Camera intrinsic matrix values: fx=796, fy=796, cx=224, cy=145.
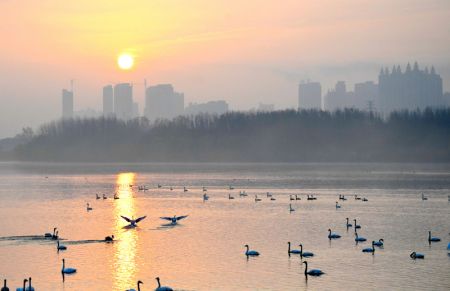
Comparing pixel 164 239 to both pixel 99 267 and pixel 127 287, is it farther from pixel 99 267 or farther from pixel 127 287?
pixel 127 287

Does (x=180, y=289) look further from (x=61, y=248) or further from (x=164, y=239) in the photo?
(x=164, y=239)

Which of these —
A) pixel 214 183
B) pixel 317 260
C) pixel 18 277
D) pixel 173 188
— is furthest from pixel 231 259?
pixel 214 183

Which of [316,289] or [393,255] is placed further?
[393,255]

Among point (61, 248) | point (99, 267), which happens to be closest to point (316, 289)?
point (99, 267)

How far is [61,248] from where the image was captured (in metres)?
42.6

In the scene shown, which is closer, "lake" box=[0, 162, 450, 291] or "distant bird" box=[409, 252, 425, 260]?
"lake" box=[0, 162, 450, 291]

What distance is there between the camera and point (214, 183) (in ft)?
346

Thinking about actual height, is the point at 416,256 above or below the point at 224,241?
below

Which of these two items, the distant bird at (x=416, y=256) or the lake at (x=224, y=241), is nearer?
the lake at (x=224, y=241)

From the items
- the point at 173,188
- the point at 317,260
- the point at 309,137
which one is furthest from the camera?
the point at 309,137

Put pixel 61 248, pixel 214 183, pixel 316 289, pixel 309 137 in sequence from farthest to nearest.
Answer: pixel 309 137, pixel 214 183, pixel 61 248, pixel 316 289

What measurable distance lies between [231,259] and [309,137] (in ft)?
496

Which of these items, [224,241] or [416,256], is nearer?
[416,256]

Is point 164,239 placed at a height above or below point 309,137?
below
